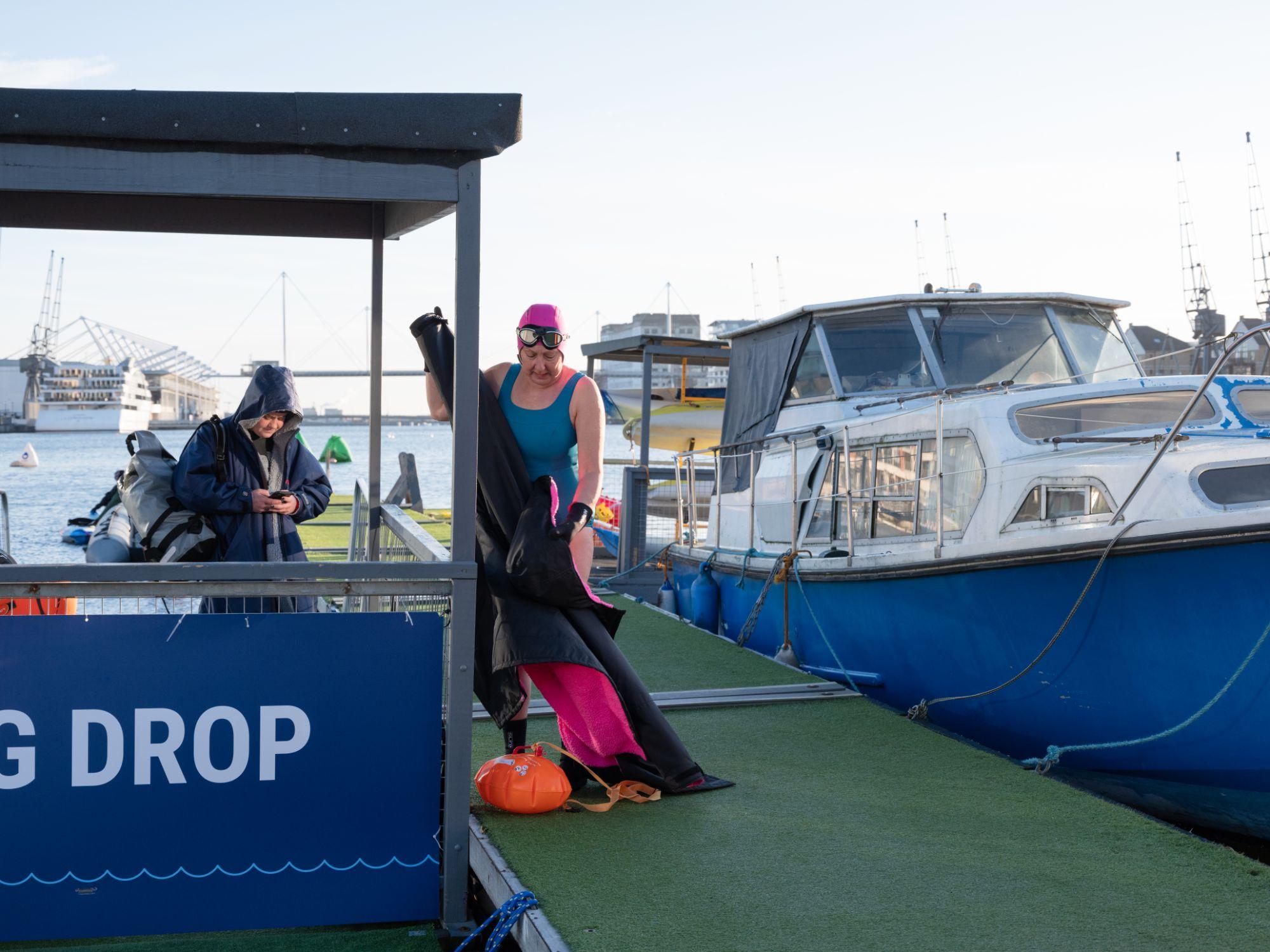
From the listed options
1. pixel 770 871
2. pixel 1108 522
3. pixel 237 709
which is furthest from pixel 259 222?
pixel 1108 522

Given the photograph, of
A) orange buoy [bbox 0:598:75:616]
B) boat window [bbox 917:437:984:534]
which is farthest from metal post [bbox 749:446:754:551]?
orange buoy [bbox 0:598:75:616]

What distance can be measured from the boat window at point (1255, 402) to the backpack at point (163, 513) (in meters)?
5.23

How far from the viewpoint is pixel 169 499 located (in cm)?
498

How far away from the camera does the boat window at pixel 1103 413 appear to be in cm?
657

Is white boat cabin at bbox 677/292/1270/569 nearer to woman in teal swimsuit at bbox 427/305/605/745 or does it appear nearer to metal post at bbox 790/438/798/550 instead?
metal post at bbox 790/438/798/550

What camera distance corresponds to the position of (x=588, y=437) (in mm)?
4473

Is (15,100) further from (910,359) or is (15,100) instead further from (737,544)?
(737,544)

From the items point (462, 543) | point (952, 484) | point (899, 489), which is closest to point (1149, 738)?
point (952, 484)

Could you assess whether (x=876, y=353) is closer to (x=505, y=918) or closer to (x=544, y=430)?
(x=544, y=430)

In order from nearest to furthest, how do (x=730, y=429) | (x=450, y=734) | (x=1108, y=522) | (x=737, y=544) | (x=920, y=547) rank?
(x=450, y=734)
(x=1108, y=522)
(x=920, y=547)
(x=737, y=544)
(x=730, y=429)

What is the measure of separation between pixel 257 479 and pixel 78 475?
62407 millimetres

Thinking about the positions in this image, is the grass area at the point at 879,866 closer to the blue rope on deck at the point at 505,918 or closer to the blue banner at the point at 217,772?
the blue rope on deck at the point at 505,918

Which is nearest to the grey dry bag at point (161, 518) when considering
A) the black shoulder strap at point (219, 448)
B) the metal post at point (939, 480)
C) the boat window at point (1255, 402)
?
the black shoulder strap at point (219, 448)

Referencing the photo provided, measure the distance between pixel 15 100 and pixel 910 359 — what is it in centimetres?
691
